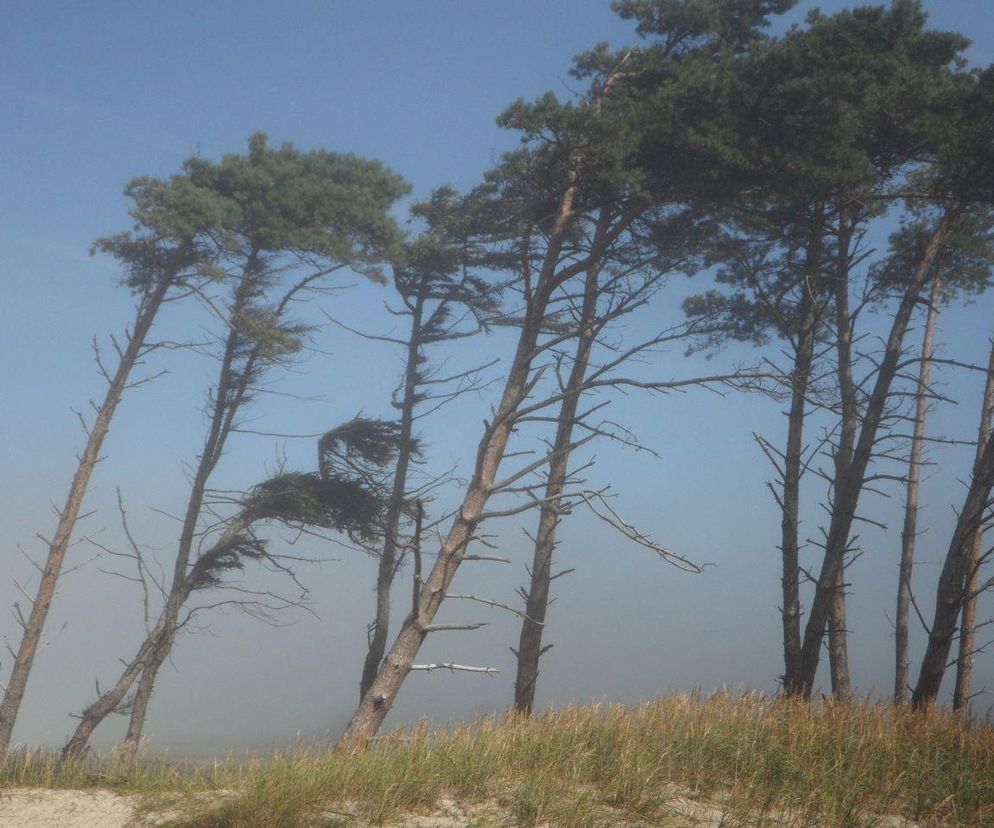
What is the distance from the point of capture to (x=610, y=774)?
8031mm

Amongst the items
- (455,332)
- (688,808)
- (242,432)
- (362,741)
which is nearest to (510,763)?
(688,808)

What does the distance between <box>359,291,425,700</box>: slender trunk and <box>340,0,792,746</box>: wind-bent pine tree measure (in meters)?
5.20

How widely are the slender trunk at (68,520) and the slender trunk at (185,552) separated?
1.23 meters

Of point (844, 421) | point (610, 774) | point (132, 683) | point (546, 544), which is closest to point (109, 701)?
point (132, 683)

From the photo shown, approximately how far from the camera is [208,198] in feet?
51.0

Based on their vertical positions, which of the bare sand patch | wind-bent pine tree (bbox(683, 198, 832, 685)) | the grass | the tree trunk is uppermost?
wind-bent pine tree (bbox(683, 198, 832, 685))

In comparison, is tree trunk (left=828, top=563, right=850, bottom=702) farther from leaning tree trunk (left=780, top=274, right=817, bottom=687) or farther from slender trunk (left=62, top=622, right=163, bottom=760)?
slender trunk (left=62, top=622, right=163, bottom=760)

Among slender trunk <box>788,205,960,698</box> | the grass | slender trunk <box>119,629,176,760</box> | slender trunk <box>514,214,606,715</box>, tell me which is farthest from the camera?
slender trunk <box>119,629,176,760</box>

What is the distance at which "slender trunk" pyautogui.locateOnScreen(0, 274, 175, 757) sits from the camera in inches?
574

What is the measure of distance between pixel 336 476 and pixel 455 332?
431 centimetres

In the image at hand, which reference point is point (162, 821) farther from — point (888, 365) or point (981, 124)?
point (981, 124)

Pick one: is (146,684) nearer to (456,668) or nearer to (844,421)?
(456,668)

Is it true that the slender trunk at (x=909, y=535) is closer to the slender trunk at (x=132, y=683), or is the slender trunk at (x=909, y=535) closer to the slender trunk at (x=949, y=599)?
the slender trunk at (x=949, y=599)

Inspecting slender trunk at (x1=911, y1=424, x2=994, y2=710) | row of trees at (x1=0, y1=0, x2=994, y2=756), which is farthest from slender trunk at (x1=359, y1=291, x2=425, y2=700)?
slender trunk at (x1=911, y1=424, x2=994, y2=710)
